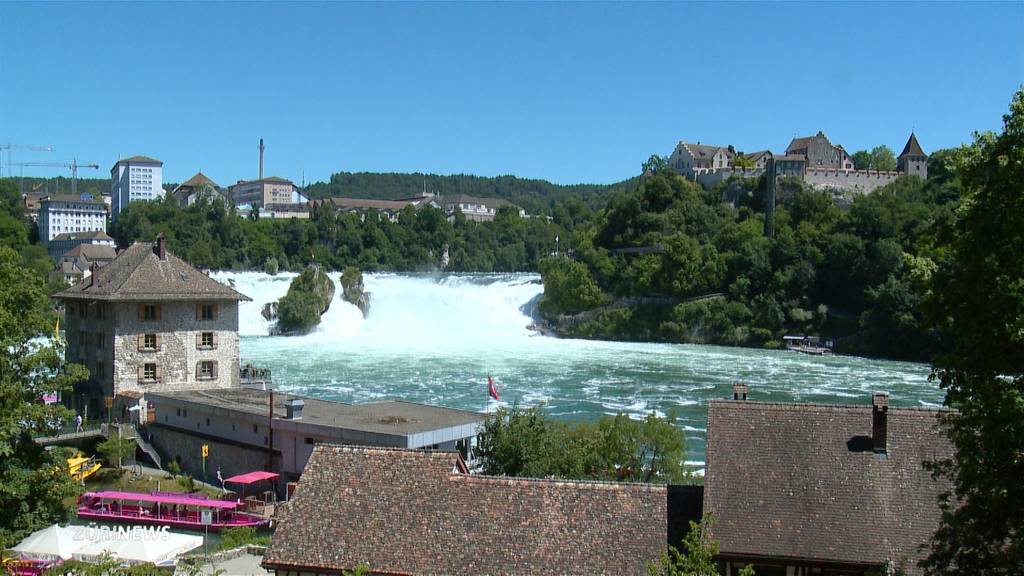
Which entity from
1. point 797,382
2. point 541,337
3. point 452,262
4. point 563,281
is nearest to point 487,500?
point 797,382

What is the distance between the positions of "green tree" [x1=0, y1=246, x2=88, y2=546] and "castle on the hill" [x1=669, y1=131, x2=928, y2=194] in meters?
81.9

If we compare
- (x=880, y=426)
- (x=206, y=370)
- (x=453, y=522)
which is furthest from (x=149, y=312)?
(x=880, y=426)

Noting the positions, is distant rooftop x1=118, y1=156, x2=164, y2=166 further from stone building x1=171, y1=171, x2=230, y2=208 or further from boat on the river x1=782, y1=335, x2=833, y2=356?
boat on the river x1=782, y1=335, x2=833, y2=356

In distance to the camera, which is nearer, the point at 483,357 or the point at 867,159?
the point at 483,357

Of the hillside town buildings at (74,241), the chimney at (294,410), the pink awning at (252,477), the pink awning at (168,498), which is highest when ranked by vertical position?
the hillside town buildings at (74,241)

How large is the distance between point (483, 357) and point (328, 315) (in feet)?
72.2

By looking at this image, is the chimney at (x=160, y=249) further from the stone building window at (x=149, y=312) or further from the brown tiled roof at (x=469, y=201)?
the brown tiled roof at (x=469, y=201)

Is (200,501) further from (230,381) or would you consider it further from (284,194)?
(284,194)

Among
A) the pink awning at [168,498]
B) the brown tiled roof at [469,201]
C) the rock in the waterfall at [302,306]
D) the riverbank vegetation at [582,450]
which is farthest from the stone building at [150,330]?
the brown tiled roof at [469,201]

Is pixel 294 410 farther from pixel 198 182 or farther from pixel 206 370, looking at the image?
pixel 198 182

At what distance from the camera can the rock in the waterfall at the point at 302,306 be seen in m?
71.3

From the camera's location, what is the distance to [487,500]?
12.2 m

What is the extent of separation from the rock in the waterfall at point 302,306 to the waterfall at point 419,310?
82 cm

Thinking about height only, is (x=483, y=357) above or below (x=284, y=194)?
below
